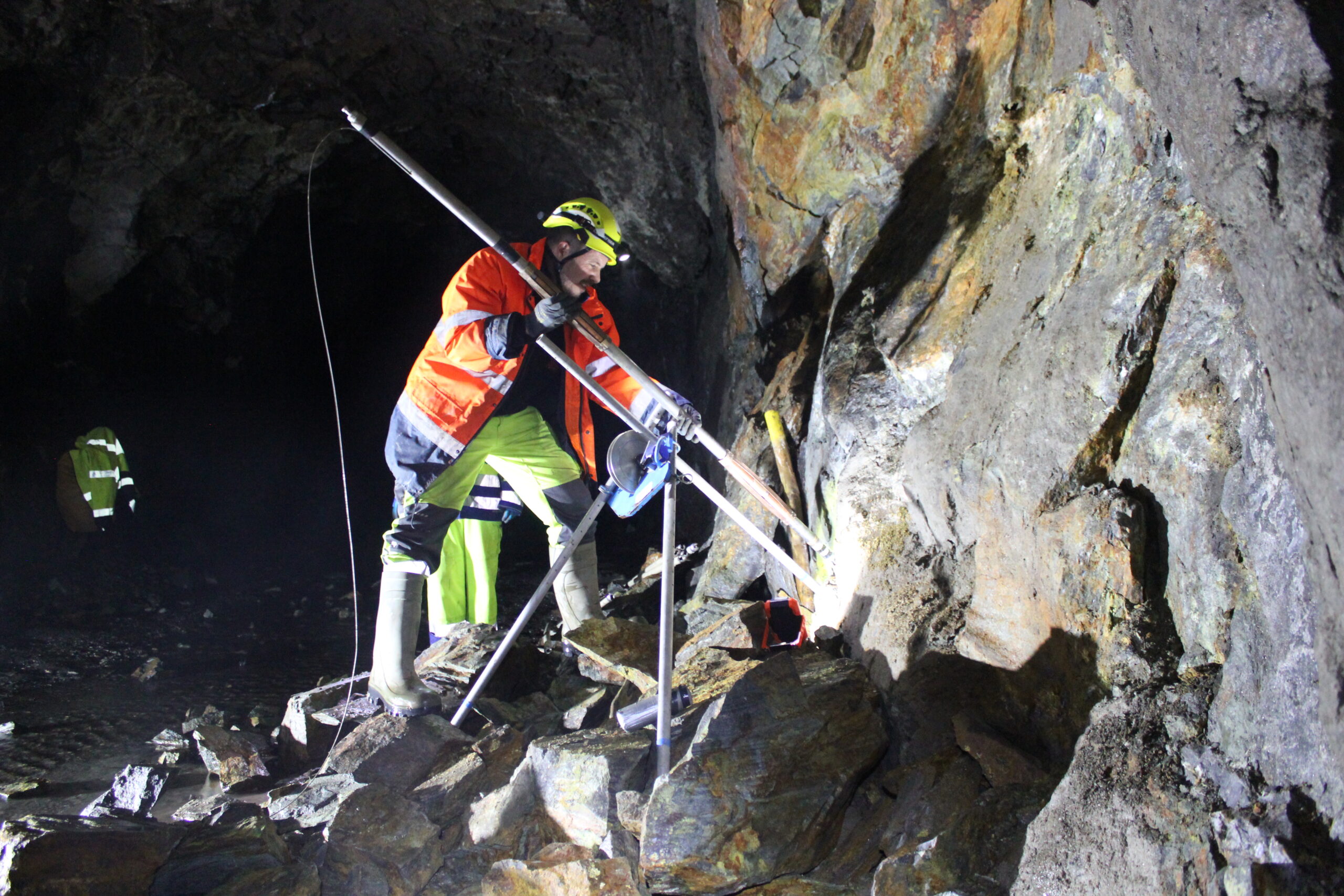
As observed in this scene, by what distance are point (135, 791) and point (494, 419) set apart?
1.97m

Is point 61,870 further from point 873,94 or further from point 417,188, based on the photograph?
point 417,188

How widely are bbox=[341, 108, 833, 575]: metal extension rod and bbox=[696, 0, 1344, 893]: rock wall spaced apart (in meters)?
0.24

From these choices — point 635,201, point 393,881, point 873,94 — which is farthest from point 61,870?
point 635,201

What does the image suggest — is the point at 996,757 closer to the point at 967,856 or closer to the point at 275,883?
the point at 967,856

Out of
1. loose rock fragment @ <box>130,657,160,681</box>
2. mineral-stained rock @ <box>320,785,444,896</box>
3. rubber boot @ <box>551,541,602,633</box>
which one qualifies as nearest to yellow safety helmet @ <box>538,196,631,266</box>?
rubber boot @ <box>551,541,602,633</box>

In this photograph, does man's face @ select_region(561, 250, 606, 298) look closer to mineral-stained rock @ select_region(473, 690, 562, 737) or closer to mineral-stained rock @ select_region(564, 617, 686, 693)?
mineral-stained rock @ select_region(564, 617, 686, 693)

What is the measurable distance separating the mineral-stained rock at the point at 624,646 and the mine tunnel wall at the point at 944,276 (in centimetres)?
77

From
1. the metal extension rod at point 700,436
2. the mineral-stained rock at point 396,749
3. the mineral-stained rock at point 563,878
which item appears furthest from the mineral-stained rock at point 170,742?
the metal extension rod at point 700,436

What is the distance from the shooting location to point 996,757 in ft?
6.41

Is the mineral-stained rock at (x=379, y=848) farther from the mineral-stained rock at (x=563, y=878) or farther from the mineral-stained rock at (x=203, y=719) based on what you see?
the mineral-stained rock at (x=203, y=719)

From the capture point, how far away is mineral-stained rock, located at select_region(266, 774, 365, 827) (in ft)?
8.98

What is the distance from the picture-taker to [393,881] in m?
2.29

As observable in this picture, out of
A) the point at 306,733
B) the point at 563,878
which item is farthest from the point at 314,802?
the point at 563,878

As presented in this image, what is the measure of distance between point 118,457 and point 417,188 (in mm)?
4310
